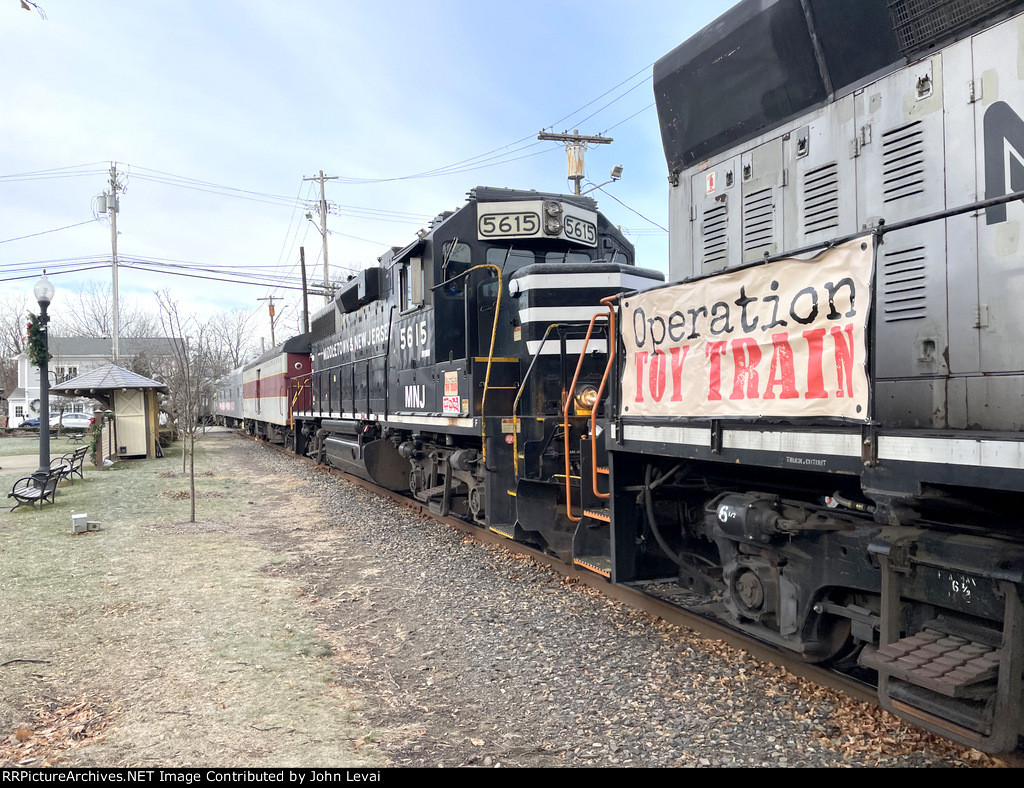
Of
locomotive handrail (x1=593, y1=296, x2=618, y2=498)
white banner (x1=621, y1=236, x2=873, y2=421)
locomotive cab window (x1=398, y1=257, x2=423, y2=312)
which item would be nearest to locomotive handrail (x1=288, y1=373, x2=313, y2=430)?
locomotive cab window (x1=398, y1=257, x2=423, y2=312)

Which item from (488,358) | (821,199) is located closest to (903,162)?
(821,199)

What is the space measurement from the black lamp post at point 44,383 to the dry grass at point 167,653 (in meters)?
3.37

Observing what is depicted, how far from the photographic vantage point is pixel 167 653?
489cm

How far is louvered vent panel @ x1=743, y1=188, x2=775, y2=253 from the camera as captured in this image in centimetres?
450

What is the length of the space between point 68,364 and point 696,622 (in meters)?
80.2

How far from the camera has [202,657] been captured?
4.80 meters

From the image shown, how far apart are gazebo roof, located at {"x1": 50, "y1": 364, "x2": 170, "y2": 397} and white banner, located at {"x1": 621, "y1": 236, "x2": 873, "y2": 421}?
58.1 ft

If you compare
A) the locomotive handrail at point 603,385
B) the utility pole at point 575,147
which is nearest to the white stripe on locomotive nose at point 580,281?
the locomotive handrail at point 603,385

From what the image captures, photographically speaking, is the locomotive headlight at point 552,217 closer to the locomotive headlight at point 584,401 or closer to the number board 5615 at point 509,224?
the number board 5615 at point 509,224

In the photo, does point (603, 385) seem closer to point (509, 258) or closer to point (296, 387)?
point (509, 258)

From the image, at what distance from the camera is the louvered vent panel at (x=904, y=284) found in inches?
141

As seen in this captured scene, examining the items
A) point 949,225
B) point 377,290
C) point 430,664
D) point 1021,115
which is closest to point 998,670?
point 949,225

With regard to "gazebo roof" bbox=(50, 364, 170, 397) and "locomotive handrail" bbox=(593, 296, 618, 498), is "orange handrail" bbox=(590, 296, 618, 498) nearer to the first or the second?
"locomotive handrail" bbox=(593, 296, 618, 498)
